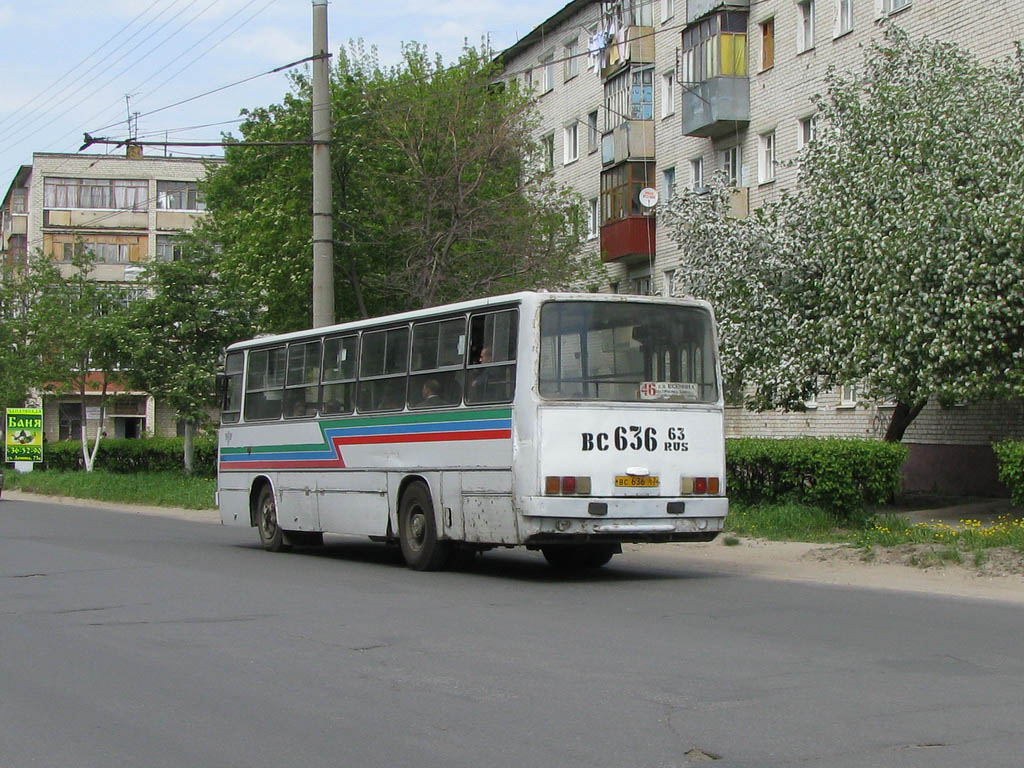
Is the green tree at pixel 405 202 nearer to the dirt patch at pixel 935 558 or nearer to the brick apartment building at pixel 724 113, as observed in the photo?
the brick apartment building at pixel 724 113

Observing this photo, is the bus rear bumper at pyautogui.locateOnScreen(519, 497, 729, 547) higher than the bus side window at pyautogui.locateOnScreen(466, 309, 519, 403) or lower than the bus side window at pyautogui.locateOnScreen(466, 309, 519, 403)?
lower

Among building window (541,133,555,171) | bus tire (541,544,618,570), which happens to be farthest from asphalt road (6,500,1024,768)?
building window (541,133,555,171)

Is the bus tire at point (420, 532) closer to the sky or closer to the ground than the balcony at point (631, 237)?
closer to the ground

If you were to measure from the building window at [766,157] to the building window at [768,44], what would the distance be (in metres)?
1.75

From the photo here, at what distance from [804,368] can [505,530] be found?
12.2 m

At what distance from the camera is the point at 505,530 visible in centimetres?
1505

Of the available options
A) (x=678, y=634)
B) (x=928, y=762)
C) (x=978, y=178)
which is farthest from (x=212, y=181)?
(x=928, y=762)

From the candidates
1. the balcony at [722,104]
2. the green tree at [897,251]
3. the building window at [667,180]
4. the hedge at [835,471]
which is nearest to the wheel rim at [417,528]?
the hedge at [835,471]

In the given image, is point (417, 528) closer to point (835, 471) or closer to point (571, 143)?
point (835, 471)

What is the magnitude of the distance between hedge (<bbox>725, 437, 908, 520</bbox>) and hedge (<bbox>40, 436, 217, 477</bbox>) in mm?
27918

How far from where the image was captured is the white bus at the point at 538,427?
14883 millimetres

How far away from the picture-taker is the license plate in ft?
49.4

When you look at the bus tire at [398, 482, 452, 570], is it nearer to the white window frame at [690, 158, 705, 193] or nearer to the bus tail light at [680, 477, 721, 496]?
the bus tail light at [680, 477, 721, 496]

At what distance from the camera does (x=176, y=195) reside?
85.2m
